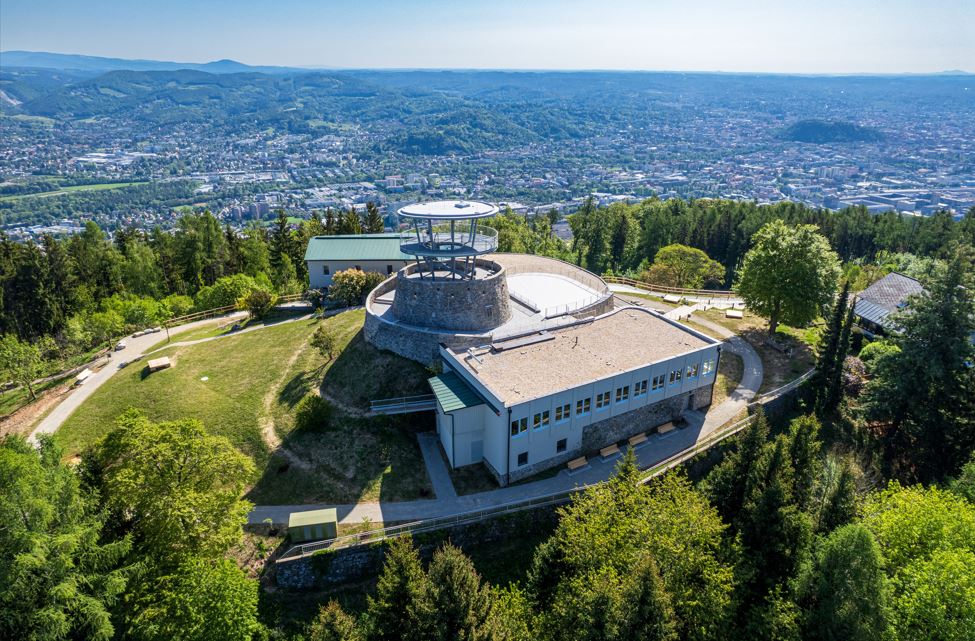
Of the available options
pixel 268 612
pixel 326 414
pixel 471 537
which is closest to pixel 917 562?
pixel 471 537

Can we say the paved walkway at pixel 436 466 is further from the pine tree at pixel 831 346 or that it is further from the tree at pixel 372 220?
the tree at pixel 372 220

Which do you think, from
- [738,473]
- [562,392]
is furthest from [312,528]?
[738,473]

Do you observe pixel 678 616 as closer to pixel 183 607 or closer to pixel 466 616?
pixel 466 616

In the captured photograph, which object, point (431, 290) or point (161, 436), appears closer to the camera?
point (161, 436)

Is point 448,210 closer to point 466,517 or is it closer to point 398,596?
point 466,517

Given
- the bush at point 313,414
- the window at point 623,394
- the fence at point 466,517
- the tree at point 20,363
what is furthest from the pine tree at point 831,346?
the tree at point 20,363

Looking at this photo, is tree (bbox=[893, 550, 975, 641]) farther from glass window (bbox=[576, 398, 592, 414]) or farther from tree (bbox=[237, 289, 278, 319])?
tree (bbox=[237, 289, 278, 319])

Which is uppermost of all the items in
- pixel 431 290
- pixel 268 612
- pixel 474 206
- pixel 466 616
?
pixel 474 206
